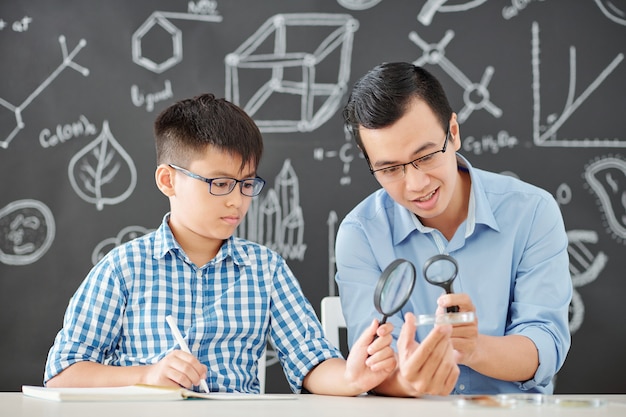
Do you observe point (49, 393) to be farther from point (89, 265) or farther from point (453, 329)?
point (89, 265)

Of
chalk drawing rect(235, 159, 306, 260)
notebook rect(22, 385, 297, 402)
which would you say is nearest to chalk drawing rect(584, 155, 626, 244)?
chalk drawing rect(235, 159, 306, 260)

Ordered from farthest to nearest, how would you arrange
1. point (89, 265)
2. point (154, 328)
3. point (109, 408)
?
point (89, 265)
point (154, 328)
point (109, 408)

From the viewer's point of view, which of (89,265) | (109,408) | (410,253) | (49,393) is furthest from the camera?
(89,265)

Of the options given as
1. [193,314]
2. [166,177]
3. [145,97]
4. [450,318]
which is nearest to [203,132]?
[166,177]

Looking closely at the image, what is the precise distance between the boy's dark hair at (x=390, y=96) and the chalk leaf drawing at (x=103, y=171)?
62.0 inches

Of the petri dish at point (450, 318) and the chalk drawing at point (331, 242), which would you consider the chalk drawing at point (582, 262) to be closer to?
the chalk drawing at point (331, 242)

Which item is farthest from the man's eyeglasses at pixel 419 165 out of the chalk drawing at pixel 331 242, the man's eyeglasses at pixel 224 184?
the chalk drawing at pixel 331 242

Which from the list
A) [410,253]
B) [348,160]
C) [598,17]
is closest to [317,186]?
[348,160]

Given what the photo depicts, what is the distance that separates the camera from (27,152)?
11.0ft

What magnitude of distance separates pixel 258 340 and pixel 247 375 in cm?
10

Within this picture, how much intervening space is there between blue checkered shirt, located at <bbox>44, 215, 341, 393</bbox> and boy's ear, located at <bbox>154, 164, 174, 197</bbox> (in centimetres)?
13

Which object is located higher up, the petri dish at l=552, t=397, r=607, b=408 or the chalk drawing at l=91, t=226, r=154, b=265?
the chalk drawing at l=91, t=226, r=154, b=265

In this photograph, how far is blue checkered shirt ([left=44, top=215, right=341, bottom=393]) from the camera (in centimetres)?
189

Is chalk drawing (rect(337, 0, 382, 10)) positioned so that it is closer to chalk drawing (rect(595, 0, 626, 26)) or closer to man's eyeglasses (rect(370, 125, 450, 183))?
chalk drawing (rect(595, 0, 626, 26))
